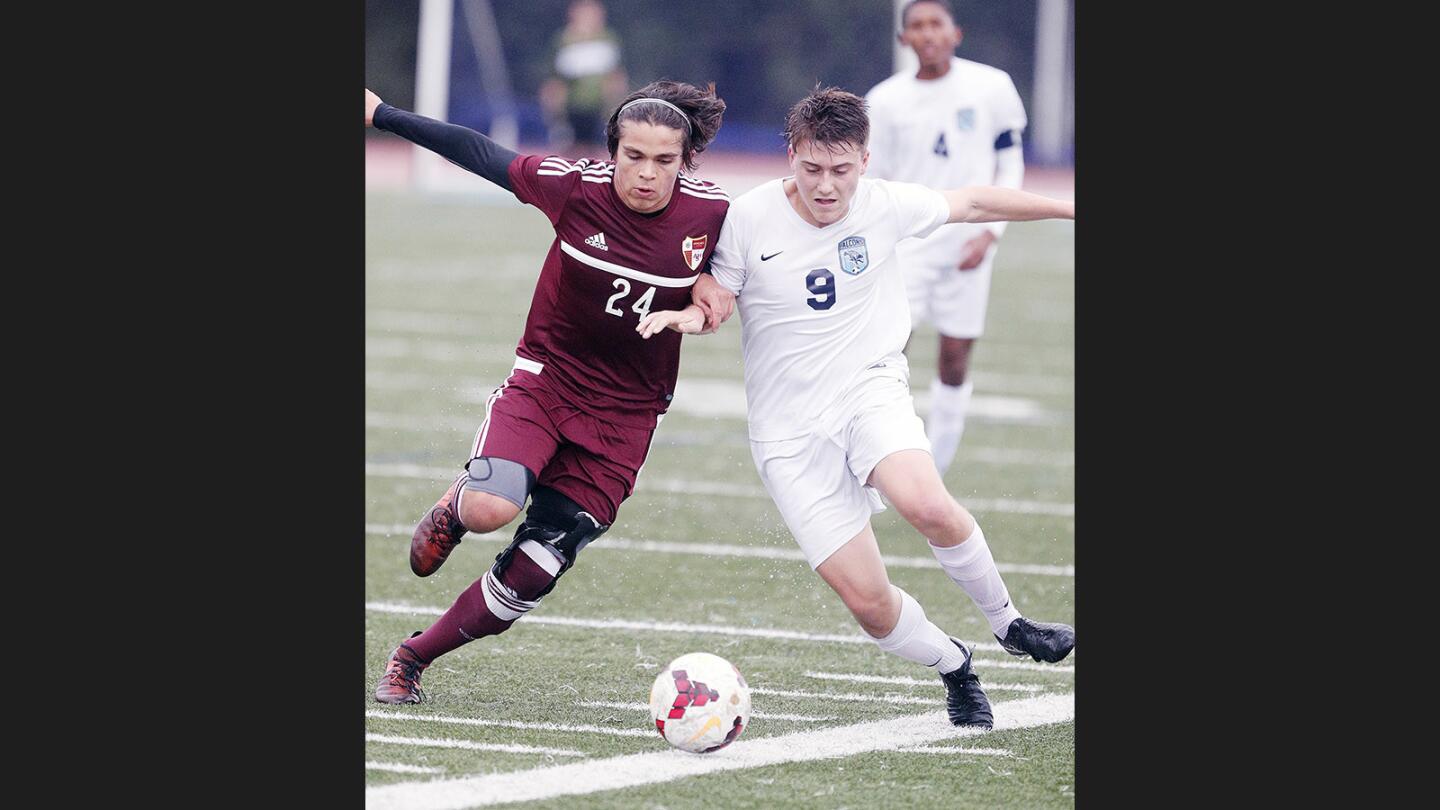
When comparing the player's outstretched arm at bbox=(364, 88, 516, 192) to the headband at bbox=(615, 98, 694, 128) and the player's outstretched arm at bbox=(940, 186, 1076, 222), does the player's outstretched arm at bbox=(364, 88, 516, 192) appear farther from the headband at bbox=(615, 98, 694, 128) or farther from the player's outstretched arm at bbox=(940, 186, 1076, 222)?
the player's outstretched arm at bbox=(940, 186, 1076, 222)

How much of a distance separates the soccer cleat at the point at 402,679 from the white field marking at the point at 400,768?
30.6 inches

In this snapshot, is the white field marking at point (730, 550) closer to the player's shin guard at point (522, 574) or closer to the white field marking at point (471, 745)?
the player's shin guard at point (522, 574)

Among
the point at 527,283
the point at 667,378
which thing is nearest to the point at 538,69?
the point at 527,283

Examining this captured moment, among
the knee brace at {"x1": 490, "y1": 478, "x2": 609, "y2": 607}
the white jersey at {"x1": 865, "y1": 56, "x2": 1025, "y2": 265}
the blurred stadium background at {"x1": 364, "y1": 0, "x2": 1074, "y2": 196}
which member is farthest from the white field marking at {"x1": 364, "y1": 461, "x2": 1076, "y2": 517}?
the blurred stadium background at {"x1": 364, "y1": 0, "x2": 1074, "y2": 196}

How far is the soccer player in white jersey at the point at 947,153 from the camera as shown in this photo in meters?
9.55

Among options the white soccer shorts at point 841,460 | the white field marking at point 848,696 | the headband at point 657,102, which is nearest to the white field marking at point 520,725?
the white field marking at point 848,696

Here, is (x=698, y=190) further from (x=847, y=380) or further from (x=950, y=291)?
(x=950, y=291)

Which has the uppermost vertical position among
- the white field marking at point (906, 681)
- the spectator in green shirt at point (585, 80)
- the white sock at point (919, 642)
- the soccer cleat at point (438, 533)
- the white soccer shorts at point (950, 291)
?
the spectator in green shirt at point (585, 80)

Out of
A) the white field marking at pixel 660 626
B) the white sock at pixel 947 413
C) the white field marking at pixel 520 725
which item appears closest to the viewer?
the white field marking at pixel 520 725

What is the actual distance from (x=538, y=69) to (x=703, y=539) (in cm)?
2136

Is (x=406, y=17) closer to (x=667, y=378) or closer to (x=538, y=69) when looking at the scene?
(x=538, y=69)

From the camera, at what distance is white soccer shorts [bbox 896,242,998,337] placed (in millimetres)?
9711

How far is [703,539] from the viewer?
9000 mm

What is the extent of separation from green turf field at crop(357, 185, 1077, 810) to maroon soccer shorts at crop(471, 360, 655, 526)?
0.67 m
